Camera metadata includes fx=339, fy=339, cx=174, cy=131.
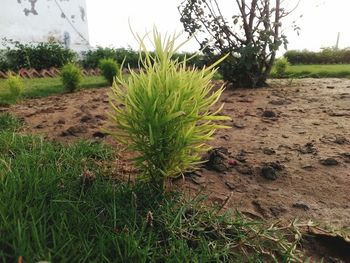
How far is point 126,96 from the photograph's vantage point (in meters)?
1.48

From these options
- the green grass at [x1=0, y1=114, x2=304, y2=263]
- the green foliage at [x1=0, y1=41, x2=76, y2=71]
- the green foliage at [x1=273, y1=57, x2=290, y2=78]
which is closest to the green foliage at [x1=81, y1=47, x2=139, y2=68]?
the green foliage at [x1=0, y1=41, x2=76, y2=71]

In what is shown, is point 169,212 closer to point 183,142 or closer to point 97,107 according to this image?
point 183,142

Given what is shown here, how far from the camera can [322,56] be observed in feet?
58.2

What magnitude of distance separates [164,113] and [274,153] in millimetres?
1168

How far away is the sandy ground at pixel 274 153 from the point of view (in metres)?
1.68

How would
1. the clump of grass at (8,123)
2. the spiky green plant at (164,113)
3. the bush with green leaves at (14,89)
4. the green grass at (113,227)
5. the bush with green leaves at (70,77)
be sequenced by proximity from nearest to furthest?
the green grass at (113,227), the spiky green plant at (164,113), the clump of grass at (8,123), the bush with green leaves at (14,89), the bush with green leaves at (70,77)

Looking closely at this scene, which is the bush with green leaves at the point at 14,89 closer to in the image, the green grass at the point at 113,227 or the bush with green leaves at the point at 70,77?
the bush with green leaves at the point at 70,77

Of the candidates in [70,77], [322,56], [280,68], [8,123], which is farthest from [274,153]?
[322,56]

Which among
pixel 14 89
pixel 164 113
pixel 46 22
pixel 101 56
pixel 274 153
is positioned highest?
pixel 46 22

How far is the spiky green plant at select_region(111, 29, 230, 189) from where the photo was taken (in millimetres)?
1422

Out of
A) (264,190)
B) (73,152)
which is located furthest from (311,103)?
(73,152)

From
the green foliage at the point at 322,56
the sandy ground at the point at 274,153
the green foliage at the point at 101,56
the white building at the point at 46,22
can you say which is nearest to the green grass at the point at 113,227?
the sandy ground at the point at 274,153

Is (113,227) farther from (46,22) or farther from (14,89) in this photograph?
(46,22)

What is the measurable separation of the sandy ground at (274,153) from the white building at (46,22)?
8893mm
